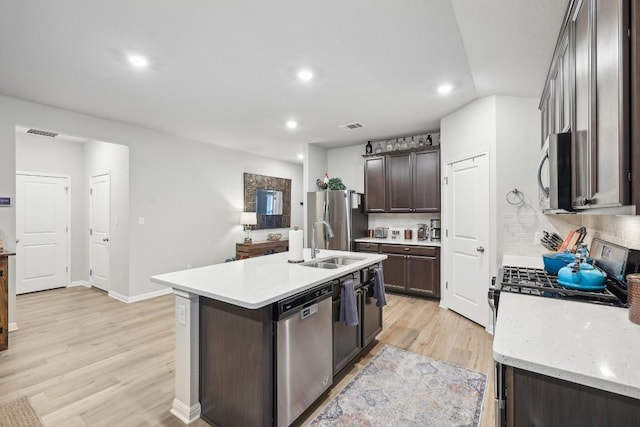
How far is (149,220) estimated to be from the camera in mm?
4680

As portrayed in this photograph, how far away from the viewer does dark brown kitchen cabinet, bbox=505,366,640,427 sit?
783mm

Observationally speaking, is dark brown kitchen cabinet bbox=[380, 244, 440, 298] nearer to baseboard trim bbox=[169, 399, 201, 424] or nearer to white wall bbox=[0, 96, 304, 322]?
white wall bbox=[0, 96, 304, 322]

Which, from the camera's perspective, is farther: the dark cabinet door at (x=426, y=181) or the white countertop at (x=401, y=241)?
the dark cabinet door at (x=426, y=181)

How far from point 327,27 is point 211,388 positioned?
2.52 m

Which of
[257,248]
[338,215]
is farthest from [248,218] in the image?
[338,215]

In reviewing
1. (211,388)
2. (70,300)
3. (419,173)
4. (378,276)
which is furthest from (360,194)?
(70,300)

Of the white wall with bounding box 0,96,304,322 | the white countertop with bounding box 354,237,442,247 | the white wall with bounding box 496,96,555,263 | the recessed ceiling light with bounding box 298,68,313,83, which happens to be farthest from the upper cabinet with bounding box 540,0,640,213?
the white wall with bounding box 0,96,304,322

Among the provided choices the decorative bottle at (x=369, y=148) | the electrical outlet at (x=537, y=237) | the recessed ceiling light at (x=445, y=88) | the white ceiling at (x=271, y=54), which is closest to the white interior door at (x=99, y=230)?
the white ceiling at (x=271, y=54)

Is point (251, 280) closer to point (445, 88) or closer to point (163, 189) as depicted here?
point (445, 88)

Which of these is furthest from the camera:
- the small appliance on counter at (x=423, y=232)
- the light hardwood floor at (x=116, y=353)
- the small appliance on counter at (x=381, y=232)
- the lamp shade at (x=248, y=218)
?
the lamp shade at (x=248, y=218)

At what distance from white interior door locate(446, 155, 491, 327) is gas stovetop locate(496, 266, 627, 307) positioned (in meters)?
1.46

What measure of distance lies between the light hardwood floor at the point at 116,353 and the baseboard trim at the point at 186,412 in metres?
0.03

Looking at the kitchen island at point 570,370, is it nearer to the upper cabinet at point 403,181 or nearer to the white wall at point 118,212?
the upper cabinet at point 403,181

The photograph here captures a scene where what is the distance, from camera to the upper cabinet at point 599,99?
898 millimetres
